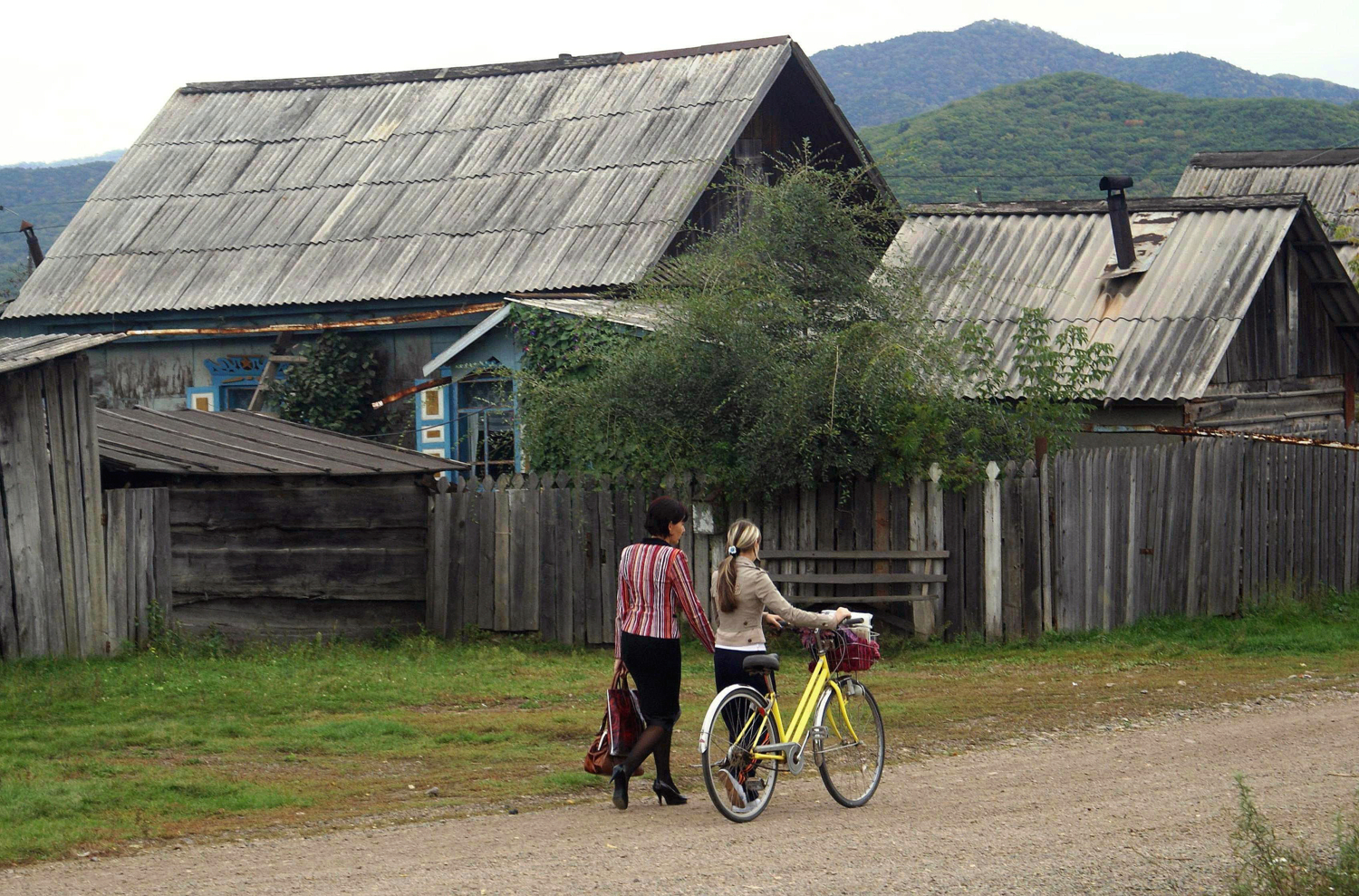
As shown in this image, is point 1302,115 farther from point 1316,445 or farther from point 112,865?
point 112,865

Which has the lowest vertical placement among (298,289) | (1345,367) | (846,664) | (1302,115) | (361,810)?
(361,810)

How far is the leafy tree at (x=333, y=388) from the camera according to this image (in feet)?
70.9

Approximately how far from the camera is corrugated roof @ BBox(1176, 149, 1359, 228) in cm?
3784

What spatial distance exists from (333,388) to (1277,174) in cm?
2737

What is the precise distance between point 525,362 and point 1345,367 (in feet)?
36.1

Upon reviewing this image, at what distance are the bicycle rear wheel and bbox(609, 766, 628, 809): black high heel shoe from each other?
0.46 metres

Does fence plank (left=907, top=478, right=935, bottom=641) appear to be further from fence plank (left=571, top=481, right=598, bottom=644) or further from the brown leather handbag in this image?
the brown leather handbag

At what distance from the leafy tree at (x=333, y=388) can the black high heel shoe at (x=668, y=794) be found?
1454cm

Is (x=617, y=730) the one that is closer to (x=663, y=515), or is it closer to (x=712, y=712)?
(x=712, y=712)

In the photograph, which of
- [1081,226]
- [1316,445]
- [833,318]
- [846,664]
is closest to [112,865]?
[846,664]

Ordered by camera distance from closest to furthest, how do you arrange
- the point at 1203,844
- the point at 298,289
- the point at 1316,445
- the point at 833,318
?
the point at 1203,844 → the point at 833,318 → the point at 1316,445 → the point at 298,289

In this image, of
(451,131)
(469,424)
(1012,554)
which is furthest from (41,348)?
(451,131)

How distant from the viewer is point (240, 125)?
1060 inches

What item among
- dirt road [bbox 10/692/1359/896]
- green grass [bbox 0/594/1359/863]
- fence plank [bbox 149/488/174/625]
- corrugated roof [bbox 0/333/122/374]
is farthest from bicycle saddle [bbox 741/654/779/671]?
fence plank [bbox 149/488/174/625]
